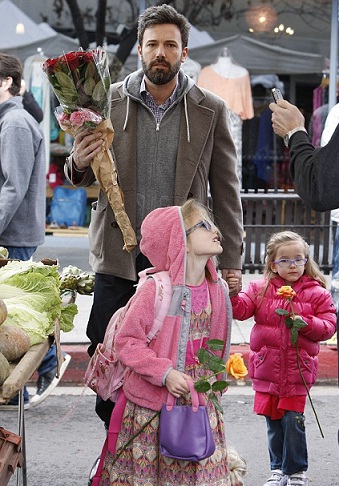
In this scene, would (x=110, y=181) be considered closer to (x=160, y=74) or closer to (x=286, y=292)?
(x=160, y=74)

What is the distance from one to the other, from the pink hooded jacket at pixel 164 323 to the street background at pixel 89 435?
1.35 meters

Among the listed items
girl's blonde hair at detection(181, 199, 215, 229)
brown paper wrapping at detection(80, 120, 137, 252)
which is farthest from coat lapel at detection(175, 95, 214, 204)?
girl's blonde hair at detection(181, 199, 215, 229)

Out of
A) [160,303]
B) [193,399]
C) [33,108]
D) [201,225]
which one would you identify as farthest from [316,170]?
[33,108]

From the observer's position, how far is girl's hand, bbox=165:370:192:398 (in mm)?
3738

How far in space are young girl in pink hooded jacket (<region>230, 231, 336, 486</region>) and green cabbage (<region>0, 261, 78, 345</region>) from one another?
3.20ft

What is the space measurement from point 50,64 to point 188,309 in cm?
117

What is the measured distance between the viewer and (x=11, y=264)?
430 cm

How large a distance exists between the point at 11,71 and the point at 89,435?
2.43 m

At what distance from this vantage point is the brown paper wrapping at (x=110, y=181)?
4.17m

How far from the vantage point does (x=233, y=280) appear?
4.66 m

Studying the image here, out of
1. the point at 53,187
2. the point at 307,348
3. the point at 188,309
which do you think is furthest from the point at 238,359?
the point at 53,187

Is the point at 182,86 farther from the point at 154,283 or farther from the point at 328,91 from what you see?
the point at 328,91

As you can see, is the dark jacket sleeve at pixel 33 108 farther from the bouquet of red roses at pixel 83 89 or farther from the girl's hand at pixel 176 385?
the girl's hand at pixel 176 385

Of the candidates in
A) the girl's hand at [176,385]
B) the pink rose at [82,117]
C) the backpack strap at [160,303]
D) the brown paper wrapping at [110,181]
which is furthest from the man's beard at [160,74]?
the girl's hand at [176,385]
